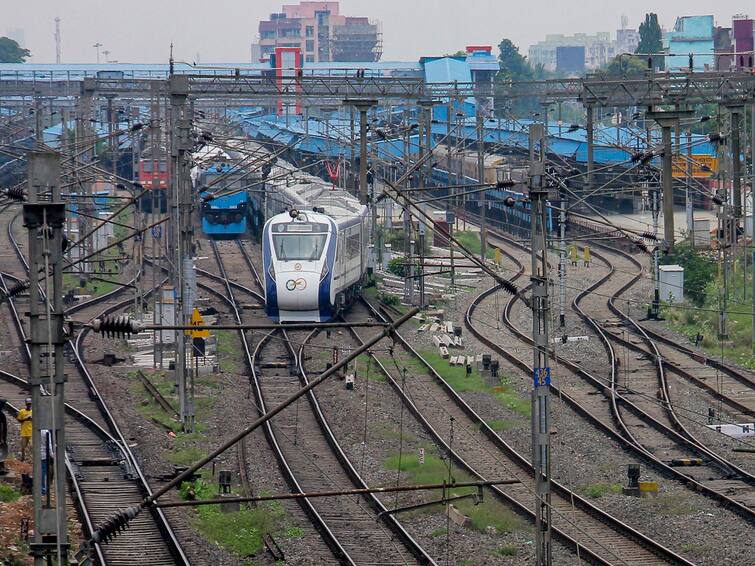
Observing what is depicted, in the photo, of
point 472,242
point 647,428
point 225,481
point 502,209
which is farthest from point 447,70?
point 225,481

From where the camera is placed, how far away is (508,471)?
59.4 feet

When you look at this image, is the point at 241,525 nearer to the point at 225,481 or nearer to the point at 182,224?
the point at 225,481

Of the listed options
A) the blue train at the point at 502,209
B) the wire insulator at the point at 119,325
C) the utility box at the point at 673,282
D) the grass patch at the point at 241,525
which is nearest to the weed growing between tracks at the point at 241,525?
the grass patch at the point at 241,525

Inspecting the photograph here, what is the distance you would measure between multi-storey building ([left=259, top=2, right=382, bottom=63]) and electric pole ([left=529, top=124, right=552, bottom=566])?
135813 mm

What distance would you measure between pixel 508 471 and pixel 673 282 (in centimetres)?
1584

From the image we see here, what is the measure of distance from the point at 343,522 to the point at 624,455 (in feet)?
16.1

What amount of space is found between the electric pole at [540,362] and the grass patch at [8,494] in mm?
6889

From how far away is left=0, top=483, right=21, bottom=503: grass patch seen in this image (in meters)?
16.4

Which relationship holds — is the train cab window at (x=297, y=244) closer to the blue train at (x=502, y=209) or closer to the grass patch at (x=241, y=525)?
the grass patch at (x=241, y=525)

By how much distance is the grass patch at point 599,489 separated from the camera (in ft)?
55.6

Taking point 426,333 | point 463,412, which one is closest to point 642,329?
point 426,333

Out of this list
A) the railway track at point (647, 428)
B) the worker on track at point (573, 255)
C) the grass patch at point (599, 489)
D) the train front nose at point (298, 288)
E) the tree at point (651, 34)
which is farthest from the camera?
the tree at point (651, 34)

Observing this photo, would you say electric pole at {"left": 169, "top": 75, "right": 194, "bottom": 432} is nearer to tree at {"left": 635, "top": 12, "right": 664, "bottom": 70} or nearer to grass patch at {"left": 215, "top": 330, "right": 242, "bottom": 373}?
grass patch at {"left": 215, "top": 330, "right": 242, "bottom": 373}

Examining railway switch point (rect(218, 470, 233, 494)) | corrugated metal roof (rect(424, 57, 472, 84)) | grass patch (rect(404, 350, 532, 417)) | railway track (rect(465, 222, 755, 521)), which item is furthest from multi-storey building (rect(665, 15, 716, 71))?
railway switch point (rect(218, 470, 233, 494))
